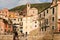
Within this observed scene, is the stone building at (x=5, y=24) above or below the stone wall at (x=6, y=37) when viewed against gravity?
above

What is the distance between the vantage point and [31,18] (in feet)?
99.3

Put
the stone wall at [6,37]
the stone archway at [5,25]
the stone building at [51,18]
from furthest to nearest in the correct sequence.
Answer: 1. the stone archway at [5,25]
2. the stone building at [51,18]
3. the stone wall at [6,37]

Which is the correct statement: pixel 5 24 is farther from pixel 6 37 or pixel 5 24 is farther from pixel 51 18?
pixel 51 18

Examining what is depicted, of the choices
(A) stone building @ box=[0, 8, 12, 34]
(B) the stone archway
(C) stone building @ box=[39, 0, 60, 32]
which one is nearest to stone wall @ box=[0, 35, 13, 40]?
(C) stone building @ box=[39, 0, 60, 32]

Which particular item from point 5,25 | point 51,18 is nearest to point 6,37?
point 51,18

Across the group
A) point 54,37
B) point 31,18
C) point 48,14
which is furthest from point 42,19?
point 54,37

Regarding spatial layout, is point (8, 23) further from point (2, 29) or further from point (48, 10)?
point (48, 10)

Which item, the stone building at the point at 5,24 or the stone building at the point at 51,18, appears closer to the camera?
the stone building at the point at 51,18

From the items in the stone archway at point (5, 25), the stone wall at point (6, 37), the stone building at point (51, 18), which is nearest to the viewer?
the stone wall at point (6, 37)

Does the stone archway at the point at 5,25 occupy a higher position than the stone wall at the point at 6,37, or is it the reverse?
the stone archway at the point at 5,25

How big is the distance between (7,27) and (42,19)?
15.4 feet

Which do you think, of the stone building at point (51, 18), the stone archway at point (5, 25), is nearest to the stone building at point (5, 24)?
the stone archway at point (5, 25)

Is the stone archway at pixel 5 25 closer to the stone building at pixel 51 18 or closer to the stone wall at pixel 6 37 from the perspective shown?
the stone building at pixel 51 18

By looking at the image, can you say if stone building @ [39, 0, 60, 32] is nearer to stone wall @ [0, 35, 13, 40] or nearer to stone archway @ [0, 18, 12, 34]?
stone wall @ [0, 35, 13, 40]
